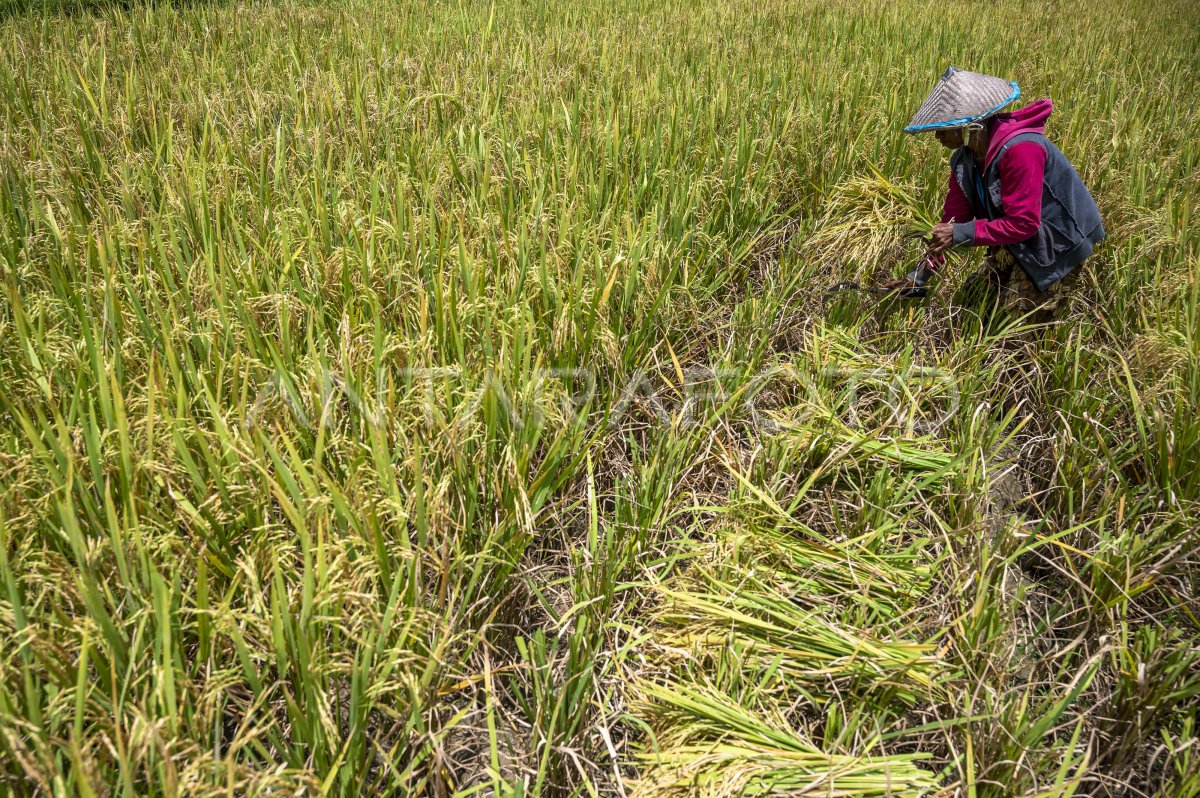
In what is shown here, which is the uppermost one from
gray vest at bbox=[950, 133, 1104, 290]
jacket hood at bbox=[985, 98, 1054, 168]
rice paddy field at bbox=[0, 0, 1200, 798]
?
jacket hood at bbox=[985, 98, 1054, 168]

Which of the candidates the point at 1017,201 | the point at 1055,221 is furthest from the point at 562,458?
the point at 1055,221

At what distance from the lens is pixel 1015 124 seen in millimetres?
2238

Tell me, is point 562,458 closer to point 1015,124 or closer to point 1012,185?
point 1012,185

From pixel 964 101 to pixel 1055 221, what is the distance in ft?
1.57

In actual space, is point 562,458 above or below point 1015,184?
below

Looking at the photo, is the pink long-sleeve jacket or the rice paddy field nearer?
the rice paddy field

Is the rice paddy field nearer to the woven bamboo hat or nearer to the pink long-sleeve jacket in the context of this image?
the pink long-sleeve jacket

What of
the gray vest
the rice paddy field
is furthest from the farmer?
the rice paddy field

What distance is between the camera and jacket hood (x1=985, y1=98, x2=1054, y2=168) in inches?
87.4

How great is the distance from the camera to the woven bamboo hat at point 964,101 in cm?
215

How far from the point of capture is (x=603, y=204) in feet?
8.16

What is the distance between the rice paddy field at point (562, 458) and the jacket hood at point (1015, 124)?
1.30 ft

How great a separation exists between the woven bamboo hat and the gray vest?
0.45 ft

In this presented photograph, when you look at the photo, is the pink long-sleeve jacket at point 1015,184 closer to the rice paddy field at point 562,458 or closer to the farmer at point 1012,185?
the farmer at point 1012,185
